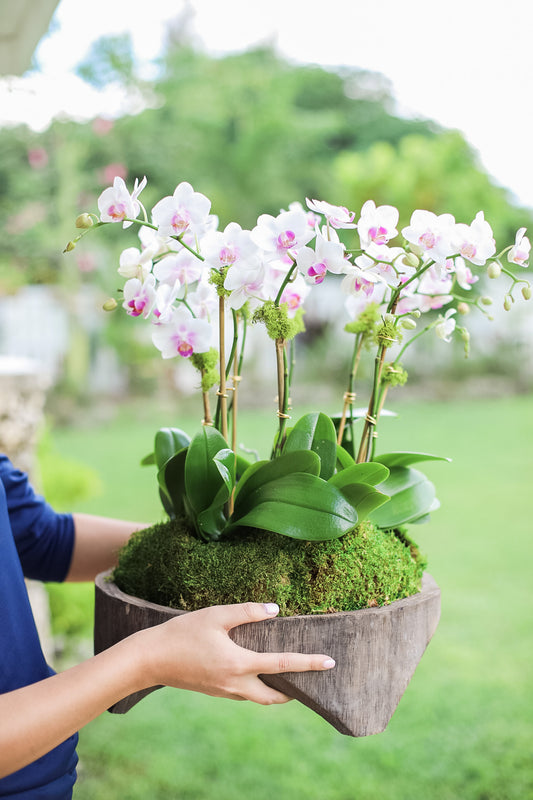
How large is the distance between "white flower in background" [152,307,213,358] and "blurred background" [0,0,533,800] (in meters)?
1.05

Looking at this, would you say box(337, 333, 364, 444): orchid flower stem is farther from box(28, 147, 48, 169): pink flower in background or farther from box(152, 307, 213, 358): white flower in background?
box(28, 147, 48, 169): pink flower in background

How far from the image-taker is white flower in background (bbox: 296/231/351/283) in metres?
0.61

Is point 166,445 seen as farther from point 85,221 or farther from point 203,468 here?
point 85,221

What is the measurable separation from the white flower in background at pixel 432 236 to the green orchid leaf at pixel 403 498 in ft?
0.82

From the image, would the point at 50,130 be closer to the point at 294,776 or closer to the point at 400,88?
the point at 400,88

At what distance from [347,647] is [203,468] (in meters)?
0.21

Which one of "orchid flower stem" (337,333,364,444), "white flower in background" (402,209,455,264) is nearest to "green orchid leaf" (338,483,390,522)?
"orchid flower stem" (337,333,364,444)

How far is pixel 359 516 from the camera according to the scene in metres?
0.68

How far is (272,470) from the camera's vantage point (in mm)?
700

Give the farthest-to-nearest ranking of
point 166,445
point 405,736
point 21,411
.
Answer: point 405,736 < point 21,411 < point 166,445

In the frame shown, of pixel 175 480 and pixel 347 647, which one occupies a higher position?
pixel 175 480

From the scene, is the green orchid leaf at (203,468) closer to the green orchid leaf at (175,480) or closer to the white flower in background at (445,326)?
the green orchid leaf at (175,480)

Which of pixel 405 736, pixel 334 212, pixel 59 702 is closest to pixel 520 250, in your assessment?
pixel 334 212

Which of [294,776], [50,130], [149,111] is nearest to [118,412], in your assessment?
[50,130]
